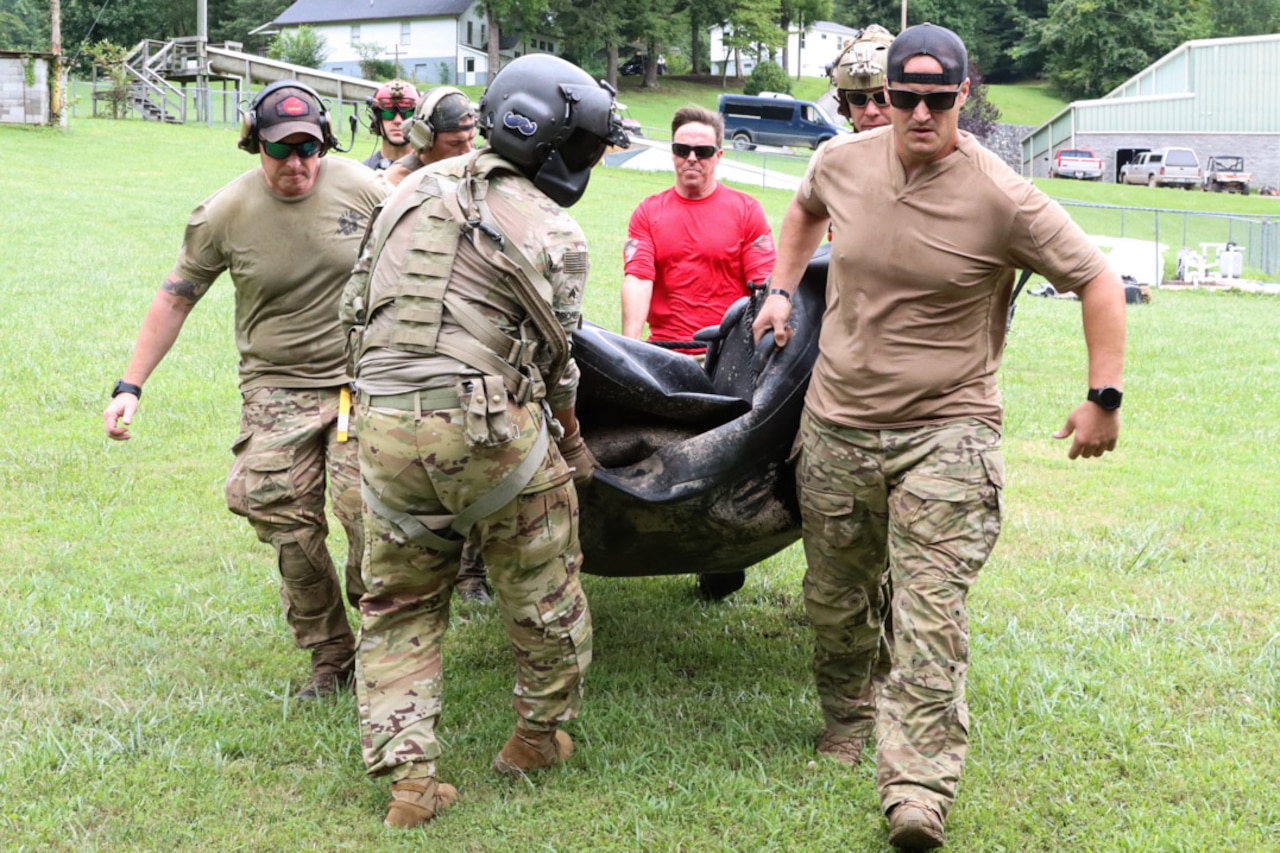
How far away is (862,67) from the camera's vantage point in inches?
203

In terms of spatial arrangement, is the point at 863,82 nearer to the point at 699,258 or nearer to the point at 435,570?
the point at 699,258

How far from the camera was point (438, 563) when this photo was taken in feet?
13.6

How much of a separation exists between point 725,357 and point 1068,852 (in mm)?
2249

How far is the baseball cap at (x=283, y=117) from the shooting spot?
4730 mm

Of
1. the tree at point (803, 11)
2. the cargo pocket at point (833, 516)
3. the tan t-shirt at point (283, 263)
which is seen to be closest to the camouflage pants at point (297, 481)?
the tan t-shirt at point (283, 263)

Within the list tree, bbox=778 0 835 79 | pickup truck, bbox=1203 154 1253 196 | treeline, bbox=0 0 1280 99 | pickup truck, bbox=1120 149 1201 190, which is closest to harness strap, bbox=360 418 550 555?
pickup truck, bbox=1203 154 1253 196

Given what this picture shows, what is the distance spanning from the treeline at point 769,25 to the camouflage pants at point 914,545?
190 ft

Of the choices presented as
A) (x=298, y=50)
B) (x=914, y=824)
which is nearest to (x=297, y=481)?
(x=914, y=824)

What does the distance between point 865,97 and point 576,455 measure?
6.20 feet

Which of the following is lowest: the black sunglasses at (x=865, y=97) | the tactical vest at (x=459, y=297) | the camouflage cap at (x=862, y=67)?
the tactical vest at (x=459, y=297)

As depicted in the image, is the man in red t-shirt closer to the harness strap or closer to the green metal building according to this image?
the harness strap

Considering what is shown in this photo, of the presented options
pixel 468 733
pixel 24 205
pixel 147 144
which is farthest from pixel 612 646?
pixel 147 144

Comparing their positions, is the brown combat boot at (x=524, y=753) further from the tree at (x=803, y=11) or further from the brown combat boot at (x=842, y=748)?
the tree at (x=803, y=11)

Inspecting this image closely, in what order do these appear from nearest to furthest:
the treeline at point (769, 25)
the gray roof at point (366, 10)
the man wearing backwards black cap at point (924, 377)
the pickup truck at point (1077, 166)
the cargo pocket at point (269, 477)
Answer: the man wearing backwards black cap at point (924, 377) < the cargo pocket at point (269, 477) < the pickup truck at point (1077, 166) < the treeline at point (769, 25) < the gray roof at point (366, 10)
